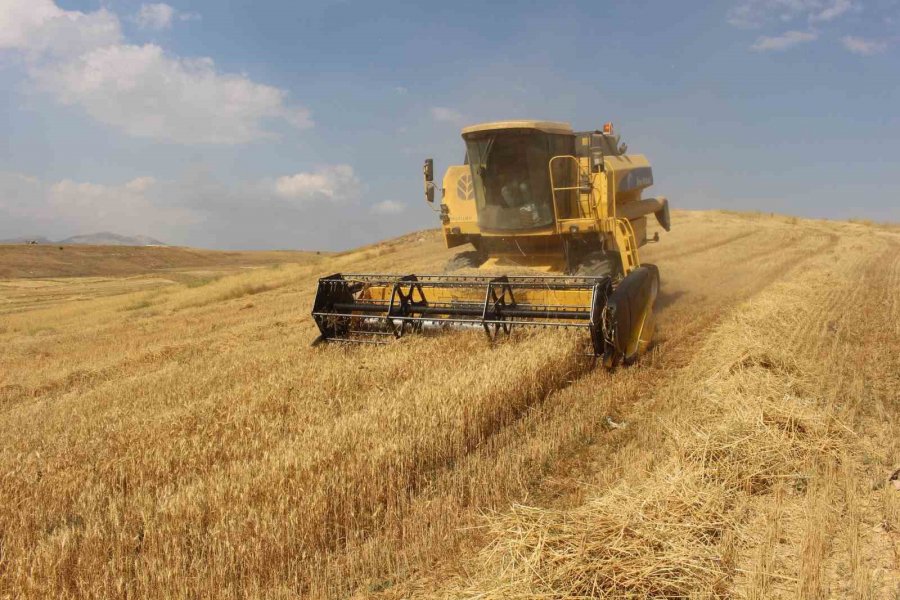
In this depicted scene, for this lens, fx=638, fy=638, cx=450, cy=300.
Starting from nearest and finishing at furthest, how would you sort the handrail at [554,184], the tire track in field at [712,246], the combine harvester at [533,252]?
the combine harvester at [533,252]
the handrail at [554,184]
the tire track in field at [712,246]

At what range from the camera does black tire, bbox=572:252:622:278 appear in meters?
8.41

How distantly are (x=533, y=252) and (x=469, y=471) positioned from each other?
5802mm

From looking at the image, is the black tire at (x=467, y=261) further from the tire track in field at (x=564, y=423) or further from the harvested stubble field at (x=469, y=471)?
the harvested stubble field at (x=469, y=471)

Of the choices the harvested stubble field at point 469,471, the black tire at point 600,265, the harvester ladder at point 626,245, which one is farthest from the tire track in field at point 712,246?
the harvested stubble field at point 469,471

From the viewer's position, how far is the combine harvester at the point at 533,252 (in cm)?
634

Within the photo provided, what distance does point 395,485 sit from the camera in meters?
3.57

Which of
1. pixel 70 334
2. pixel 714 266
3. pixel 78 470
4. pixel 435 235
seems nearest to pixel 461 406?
pixel 78 470

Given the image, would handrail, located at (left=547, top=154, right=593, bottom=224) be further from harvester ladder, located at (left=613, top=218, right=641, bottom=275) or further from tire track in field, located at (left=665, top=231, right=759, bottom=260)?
tire track in field, located at (left=665, top=231, right=759, bottom=260)

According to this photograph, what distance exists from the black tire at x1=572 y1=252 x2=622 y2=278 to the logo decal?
1958 mm

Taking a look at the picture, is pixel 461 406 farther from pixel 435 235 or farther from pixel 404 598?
pixel 435 235

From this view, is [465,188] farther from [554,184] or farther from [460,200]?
[554,184]

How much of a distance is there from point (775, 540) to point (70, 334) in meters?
12.7

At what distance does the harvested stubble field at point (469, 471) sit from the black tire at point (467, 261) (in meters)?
2.93

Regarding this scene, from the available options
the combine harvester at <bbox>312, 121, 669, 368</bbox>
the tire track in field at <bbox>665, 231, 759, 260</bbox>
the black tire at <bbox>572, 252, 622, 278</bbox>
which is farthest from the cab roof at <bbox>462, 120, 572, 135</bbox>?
the tire track in field at <bbox>665, 231, 759, 260</bbox>
